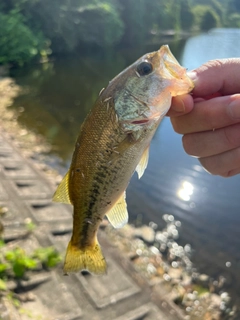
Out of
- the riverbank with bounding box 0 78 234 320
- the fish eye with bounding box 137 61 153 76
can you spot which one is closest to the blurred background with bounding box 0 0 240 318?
the riverbank with bounding box 0 78 234 320

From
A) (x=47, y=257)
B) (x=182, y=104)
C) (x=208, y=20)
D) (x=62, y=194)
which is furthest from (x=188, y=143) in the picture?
(x=208, y=20)

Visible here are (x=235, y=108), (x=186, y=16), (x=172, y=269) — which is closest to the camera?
(x=235, y=108)

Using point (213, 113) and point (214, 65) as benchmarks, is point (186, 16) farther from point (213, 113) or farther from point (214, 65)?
point (213, 113)

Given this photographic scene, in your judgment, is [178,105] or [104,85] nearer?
[178,105]

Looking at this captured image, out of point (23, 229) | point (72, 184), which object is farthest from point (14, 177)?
point (72, 184)

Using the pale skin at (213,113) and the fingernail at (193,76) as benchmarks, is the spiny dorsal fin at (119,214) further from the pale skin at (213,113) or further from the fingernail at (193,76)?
the fingernail at (193,76)

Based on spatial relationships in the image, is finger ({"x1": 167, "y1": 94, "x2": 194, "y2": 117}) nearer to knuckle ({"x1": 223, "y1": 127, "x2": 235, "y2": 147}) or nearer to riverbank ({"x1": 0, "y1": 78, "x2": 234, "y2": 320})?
knuckle ({"x1": 223, "y1": 127, "x2": 235, "y2": 147})

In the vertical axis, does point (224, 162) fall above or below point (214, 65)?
below
